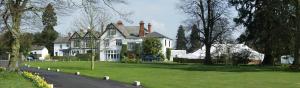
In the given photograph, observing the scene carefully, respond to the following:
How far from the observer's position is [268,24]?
65.2 m

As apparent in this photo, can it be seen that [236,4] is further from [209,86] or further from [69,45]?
[69,45]

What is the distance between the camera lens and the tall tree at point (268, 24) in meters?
54.8

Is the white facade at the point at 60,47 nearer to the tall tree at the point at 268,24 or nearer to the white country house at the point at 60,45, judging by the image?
the white country house at the point at 60,45

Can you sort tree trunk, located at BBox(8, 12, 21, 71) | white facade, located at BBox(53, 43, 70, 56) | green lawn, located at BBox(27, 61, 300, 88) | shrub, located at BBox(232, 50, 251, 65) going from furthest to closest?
white facade, located at BBox(53, 43, 70, 56)
shrub, located at BBox(232, 50, 251, 65)
tree trunk, located at BBox(8, 12, 21, 71)
green lawn, located at BBox(27, 61, 300, 88)

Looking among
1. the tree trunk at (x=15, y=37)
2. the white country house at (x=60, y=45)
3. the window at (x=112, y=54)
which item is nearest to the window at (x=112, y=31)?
the window at (x=112, y=54)

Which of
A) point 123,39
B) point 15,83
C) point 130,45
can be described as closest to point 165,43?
point 130,45

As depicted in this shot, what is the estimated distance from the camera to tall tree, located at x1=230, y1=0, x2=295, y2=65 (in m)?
54.8

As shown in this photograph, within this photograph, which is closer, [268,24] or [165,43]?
[268,24]

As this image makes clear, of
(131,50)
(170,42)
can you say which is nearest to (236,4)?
(131,50)

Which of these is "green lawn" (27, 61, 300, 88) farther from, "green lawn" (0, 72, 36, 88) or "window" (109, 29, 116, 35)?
"window" (109, 29, 116, 35)

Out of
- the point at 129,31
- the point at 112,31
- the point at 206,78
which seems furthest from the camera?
the point at 129,31

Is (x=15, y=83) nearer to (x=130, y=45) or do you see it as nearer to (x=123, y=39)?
(x=130, y=45)

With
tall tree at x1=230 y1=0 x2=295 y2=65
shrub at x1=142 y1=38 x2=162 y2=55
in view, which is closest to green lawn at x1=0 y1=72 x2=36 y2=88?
tall tree at x1=230 y1=0 x2=295 y2=65

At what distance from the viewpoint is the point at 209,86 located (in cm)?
2770
